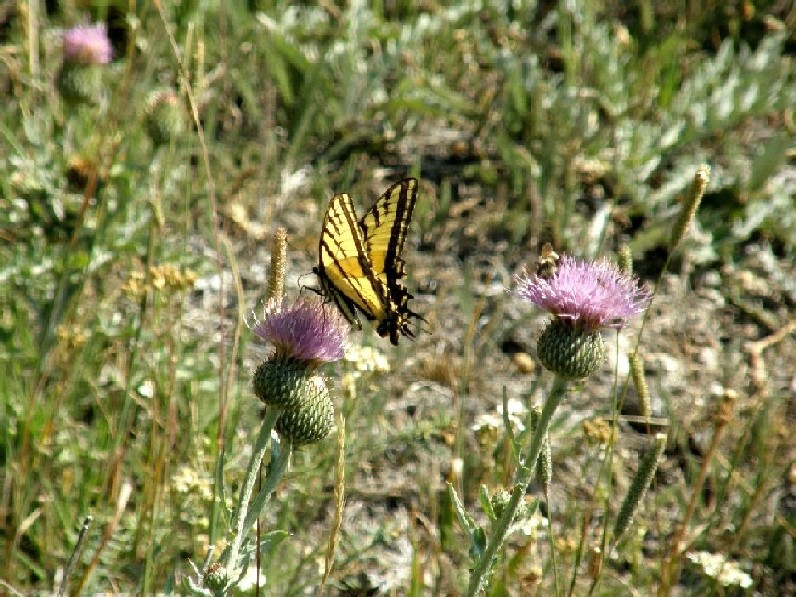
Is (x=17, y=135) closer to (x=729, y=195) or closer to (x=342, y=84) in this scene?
(x=342, y=84)

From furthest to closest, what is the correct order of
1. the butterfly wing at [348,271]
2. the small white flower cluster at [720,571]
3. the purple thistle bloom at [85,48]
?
1. the purple thistle bloom at [85,48]
2. the butterfly wing at [348,271]
3. the small white flower cluster at [720,571]

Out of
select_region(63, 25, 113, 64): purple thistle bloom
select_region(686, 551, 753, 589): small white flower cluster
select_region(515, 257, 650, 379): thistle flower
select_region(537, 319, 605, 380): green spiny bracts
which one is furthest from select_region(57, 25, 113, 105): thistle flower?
select_region(686, 551, 753, 589): small white flower cluster

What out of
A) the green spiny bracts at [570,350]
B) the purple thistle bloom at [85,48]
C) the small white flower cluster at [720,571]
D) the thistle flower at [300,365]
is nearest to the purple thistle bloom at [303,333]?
the thistle flower at [300,365]

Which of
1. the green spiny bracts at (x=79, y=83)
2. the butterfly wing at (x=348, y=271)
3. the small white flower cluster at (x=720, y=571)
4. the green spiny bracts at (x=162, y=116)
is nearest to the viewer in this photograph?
the small white flower cluster at (x=720, y=571)

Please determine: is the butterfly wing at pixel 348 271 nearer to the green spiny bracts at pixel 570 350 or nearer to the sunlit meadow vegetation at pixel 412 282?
the sunlit meadow vegetation at pixel 412 282

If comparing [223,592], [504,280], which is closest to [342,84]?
[504,280]

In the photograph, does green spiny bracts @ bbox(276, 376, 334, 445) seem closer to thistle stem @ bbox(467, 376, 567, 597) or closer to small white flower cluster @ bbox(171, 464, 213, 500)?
thistle stem @ bbox(467, 376, 567, 597)
